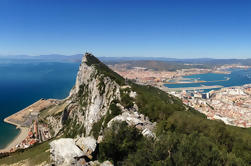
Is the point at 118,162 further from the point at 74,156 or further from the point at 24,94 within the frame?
the point at 24,94

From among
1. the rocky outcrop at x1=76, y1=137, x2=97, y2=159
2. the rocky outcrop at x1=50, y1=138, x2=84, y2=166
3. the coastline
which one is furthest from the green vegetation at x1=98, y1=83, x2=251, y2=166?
the coastline

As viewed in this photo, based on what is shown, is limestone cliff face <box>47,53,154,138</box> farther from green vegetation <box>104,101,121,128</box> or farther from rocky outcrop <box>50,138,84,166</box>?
rocky outcrop <box>50,138,84,166</box>

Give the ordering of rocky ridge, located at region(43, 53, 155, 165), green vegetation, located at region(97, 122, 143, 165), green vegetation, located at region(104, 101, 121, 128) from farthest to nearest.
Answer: green vegetation, located at region(104, 101, 121, 128) < green vegetation, located at region(97, 122, 143, 165) < rocky ridge, located at region(43, 53, 155, 165)

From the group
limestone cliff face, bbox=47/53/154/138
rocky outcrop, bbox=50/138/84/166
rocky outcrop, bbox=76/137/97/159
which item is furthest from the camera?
limestone cliff face, bbox=47/53/154/138

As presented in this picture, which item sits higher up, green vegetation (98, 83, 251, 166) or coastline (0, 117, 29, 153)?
green vegetation (98, 83, 251, 166)

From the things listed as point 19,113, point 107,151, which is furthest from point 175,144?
point 19,113

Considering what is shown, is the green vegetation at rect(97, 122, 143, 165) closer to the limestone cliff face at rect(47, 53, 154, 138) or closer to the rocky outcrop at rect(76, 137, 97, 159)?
the rocky outcrop at rect(76, 137, 97, 159)

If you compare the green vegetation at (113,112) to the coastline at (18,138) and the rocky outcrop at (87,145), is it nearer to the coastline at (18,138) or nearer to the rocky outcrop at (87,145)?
the rocky outcrop at (87,145)

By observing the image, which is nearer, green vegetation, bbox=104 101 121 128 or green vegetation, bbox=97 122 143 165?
green vegetation, bbox=97 122 143 165

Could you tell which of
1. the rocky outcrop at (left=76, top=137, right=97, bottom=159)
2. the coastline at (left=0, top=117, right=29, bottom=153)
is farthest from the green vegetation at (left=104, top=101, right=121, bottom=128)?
the coastline at (left=0, top=117, right=29, bottom=153)

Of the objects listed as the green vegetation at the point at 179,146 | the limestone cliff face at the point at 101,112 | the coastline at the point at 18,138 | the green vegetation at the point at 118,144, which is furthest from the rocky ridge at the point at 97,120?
the coastline at the point at 18,138

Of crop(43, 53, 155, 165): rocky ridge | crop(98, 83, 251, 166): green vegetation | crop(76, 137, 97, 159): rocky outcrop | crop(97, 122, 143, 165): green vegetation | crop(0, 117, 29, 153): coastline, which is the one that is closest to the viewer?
crop(98, 83, 251, 166): green vegetation
